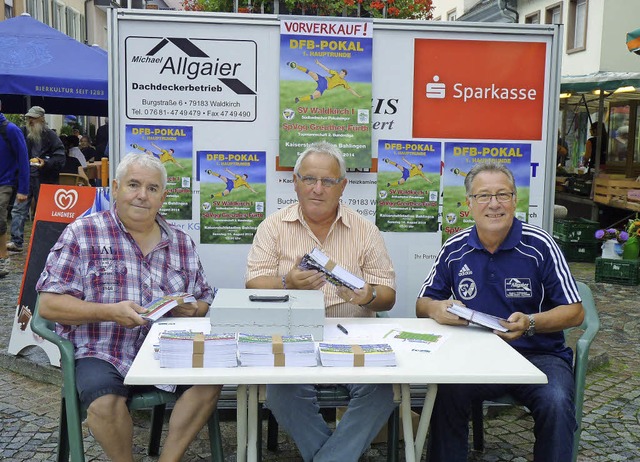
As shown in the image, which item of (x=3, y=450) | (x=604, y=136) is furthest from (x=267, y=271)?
(x=604, y=136)

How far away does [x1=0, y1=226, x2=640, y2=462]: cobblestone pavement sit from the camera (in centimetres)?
356

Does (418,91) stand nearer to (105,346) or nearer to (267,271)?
(267,271)

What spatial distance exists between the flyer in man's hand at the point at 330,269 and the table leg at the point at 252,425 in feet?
1.72

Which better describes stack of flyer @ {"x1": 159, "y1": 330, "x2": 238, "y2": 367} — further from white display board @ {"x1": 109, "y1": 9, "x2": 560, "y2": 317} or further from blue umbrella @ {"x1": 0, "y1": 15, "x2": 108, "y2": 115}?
blue umbrella @ {"x1": 0, "y1": 15, "x2": 108, "y2": 115}

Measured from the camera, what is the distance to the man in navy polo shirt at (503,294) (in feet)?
9.39

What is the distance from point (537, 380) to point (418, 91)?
2062 millimetres

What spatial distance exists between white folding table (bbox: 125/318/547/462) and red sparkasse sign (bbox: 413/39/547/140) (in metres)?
1.49

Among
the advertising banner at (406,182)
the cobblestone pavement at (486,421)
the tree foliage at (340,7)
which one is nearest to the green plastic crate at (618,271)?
the cobblestone pavement at (486,421)

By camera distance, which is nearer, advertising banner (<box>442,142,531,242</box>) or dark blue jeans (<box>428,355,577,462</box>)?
dark blue jeans (<box>428,355,577,462</box>)

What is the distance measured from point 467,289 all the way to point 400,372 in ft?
3.06

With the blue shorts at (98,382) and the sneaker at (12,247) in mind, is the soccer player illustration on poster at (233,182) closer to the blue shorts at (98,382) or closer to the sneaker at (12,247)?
the blue shorts at (98,382)

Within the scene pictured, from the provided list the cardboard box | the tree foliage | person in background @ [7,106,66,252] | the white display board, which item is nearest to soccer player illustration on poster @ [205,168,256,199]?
the white display board

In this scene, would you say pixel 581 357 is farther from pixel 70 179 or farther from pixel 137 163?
pixel 70 179

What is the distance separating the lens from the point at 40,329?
2.86 meters
